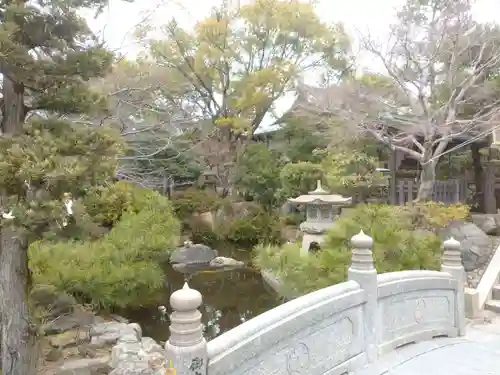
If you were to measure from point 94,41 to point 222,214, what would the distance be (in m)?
10.8

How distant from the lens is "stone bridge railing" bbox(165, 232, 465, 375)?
2.06 meters

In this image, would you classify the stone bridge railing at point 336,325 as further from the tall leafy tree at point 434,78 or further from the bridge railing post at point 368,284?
the tall leafy tree at point 434,78

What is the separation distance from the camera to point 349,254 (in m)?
5.16

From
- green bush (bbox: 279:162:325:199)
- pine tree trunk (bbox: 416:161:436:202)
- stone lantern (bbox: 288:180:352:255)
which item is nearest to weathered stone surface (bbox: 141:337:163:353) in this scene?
stone lantern (bbox: 288:180:352:255)

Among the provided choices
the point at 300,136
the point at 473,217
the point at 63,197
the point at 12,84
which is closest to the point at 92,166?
Answer: the point at 63,197

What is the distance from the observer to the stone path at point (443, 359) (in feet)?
11.3

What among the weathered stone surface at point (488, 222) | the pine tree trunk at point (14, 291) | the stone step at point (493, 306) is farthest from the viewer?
the weathered stone surface at point (488, 222)

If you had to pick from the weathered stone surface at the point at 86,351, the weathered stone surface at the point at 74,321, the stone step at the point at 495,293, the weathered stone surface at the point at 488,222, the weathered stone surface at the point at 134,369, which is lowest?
the weathered stone surface at the point at 86,351

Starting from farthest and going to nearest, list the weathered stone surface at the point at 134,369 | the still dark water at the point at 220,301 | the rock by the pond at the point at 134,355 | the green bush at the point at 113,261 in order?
1. the still dark water at the point at 220,301
2. the green bush at the point at 113,261
3. the rock by the pond at the point at 134,355
4. the weathered stone surface at the point at 134,369

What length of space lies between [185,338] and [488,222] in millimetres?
9230

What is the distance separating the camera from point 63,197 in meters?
2.88

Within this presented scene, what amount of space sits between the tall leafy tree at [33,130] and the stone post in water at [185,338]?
1365 millimetres

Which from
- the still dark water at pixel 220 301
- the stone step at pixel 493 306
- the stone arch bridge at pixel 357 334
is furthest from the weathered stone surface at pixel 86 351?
the stone step at pixel 493 306

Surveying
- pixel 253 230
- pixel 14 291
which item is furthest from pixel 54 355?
pixel 253 230
